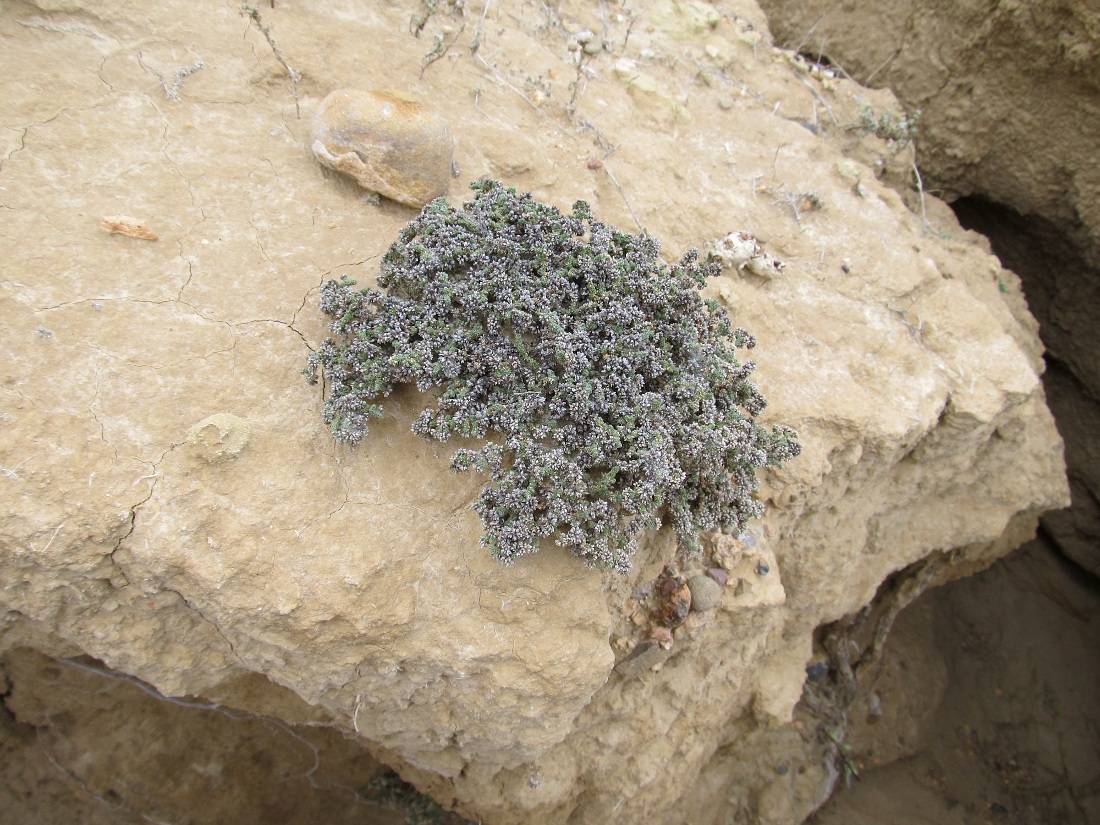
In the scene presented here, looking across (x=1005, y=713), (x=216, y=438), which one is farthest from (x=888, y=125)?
(x=216, y=438)

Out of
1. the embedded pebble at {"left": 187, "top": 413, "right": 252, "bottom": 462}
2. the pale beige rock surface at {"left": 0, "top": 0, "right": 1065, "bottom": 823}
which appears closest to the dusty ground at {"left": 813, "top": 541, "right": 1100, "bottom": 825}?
the pale beige rock surface at {"left": 0, "top": 0, "right": 1065, "bottom": 823}

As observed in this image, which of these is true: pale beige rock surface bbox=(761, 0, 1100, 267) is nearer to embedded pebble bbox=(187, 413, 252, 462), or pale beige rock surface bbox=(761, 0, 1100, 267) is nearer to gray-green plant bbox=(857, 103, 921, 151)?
gray-green plant bbox=(857, 103, 921, 151)

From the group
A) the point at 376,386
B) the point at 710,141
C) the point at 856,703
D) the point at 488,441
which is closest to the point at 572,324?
the point at 488,441

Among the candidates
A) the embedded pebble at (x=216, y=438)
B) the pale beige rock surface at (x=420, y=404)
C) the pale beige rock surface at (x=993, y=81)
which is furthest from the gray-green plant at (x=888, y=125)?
the embedded pebble at (x=216, y=438)

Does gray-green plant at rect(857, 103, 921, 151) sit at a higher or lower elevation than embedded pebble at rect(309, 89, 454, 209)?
higher

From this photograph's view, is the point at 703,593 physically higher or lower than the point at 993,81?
lower

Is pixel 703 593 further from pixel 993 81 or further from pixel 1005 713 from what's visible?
pixel 993 81
